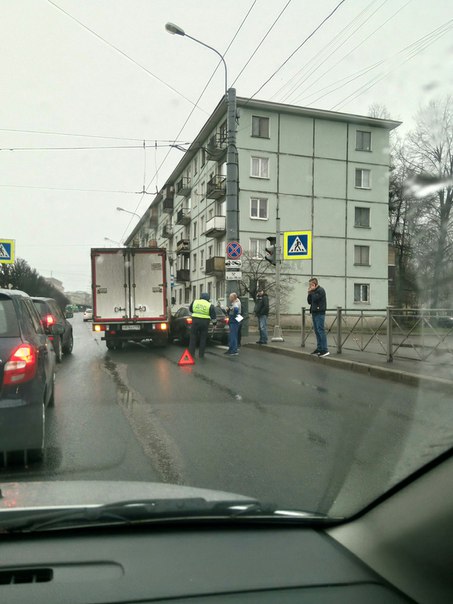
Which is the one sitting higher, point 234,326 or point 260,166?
point 260,166

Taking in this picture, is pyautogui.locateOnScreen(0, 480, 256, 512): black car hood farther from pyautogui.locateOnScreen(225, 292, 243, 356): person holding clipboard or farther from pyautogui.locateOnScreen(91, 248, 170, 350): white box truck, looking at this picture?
pyautogui.locateOnScreen(91, 248, 170, 350): white box truck

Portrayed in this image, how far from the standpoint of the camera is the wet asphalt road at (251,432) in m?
3.21

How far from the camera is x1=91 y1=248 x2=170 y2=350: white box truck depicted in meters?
16.4

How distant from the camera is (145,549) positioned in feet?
6.64

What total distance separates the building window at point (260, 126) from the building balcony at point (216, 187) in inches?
165

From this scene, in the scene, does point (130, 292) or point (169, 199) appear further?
point (169, 199)

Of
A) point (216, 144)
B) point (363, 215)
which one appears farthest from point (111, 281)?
point (216, 144)

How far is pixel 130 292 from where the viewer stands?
16625 millimetres

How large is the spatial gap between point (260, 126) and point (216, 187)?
5.70 m

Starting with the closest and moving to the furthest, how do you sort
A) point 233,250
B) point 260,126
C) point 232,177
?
point 233,250
point 232,177
point 260,126

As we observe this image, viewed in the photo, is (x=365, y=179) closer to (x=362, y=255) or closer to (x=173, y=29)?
(x=173, y=29)

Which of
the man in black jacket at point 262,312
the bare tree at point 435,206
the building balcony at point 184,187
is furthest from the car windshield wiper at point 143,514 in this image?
the building balcony at point 184,187

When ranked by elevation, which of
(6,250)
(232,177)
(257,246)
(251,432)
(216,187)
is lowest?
(251,432)

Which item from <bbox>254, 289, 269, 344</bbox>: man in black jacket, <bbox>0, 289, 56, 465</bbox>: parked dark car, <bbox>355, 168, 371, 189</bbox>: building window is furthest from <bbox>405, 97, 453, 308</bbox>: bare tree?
<bbox>254, 289, 269, 344</bbox>: man in black jacket
